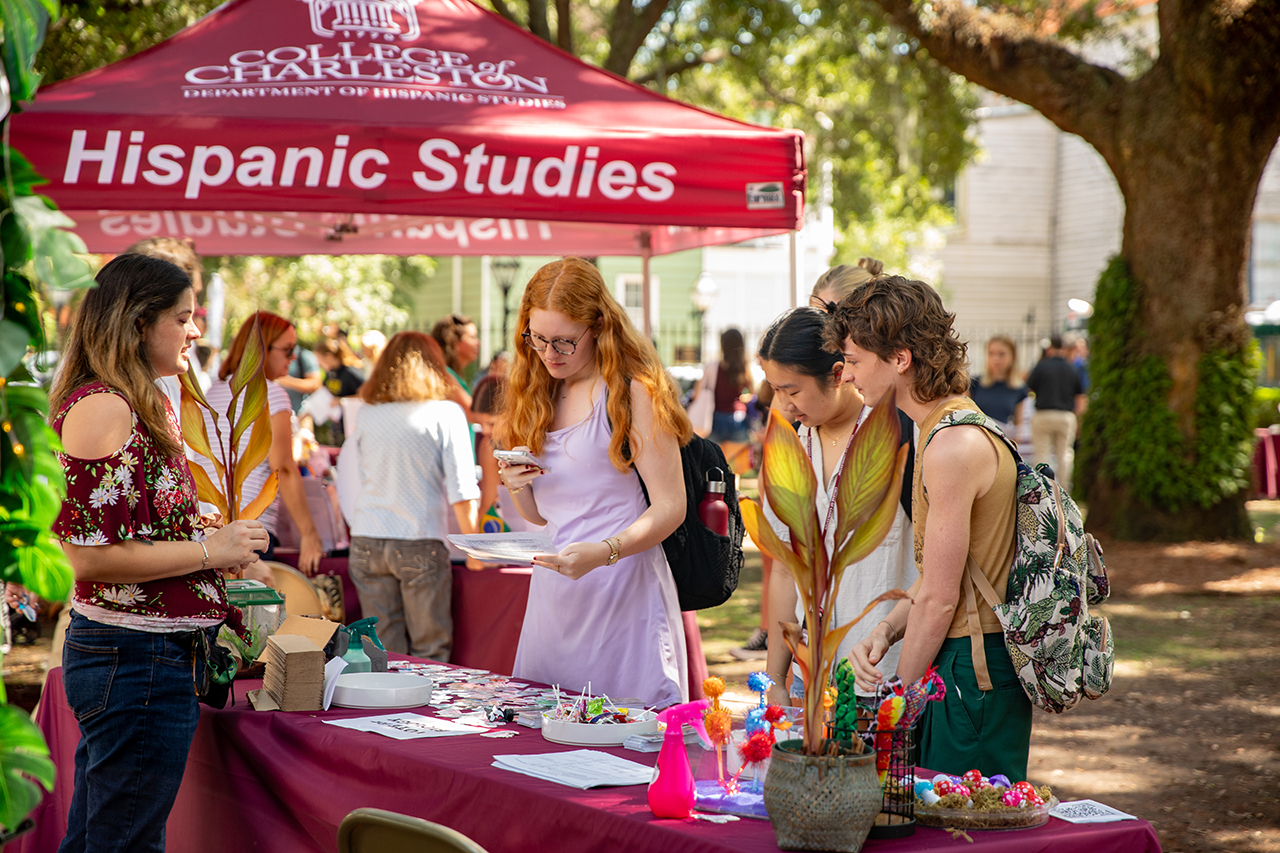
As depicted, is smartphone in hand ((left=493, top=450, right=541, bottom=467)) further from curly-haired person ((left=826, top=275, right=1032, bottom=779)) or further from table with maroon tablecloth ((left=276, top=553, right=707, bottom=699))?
table with maroon tablecloth ((left=276, top=553, right=707, bottom=699))

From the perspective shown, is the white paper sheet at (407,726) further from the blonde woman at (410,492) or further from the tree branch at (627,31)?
the tree branch at (627,31)

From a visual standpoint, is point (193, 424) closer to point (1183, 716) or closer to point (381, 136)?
point (381, 136)

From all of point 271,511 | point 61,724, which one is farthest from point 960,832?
point 271,511

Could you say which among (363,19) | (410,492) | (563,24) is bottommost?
(410,492)

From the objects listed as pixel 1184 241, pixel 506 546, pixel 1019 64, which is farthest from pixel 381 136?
pixel 1184 241

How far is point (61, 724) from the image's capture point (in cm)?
340

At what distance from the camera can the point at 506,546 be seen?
2.99 m

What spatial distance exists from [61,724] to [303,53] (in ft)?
10.0

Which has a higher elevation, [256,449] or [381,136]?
[381,136]

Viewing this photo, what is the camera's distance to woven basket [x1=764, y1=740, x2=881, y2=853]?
1761 millimetres

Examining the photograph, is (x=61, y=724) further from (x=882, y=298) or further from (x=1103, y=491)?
(x=1103, y=491)

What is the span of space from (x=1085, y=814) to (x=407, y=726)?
1445 mm

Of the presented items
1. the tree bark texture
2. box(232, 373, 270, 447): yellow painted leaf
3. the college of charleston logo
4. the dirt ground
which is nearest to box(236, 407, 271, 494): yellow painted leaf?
box(232, 373, 270, 447): yellow painted leaf

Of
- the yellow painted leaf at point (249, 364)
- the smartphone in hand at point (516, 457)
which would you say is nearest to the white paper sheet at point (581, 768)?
the smartphone in hand at point (516, 457)
